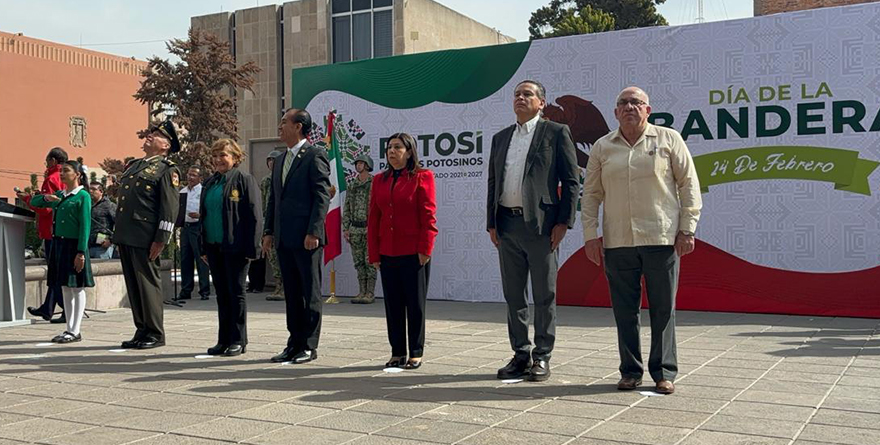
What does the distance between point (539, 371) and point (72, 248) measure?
4.58 m

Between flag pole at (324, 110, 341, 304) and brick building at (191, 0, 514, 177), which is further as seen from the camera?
brick building at (191, 0, 514, 177)

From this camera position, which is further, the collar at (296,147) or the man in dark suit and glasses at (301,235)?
the collar at (296,147)

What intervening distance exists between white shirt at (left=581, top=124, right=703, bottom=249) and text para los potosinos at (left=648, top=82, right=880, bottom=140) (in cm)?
474

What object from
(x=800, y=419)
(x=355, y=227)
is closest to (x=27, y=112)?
(x=355, y=227)

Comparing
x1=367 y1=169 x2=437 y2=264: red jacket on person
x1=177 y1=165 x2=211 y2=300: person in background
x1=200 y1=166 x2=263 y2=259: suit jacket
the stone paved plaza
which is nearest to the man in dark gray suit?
the stone paved plaza

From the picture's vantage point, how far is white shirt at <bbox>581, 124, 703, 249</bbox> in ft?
18.3

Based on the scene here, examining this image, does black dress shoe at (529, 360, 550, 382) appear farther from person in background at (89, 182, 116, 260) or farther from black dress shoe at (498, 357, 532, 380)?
person in background at (89, 182, 116, 260)

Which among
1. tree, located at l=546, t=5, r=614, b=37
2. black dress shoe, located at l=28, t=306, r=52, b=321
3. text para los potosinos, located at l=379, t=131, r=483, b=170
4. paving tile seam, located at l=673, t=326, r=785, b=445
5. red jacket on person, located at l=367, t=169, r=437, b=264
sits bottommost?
paving tile seam, located at l=673, t=326, r=785, b=445

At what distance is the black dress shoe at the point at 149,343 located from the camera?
7.71 metres

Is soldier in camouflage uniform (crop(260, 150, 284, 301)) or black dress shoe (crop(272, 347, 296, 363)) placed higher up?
soldier in camouflage uniform (crop(260, 150, 284, 301))

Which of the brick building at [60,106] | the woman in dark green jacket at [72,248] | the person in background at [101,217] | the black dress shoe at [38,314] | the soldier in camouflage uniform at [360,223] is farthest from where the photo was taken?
the brick building at [60,106]

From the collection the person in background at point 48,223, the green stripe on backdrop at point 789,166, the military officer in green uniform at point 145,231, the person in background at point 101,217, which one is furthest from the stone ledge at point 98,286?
the green stripe on backdrop at point 789,166

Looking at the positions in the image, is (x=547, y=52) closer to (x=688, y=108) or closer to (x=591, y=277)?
(x=688, y=108)

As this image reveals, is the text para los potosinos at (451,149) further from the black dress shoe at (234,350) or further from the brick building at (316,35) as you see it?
the brick building at (316,35)
